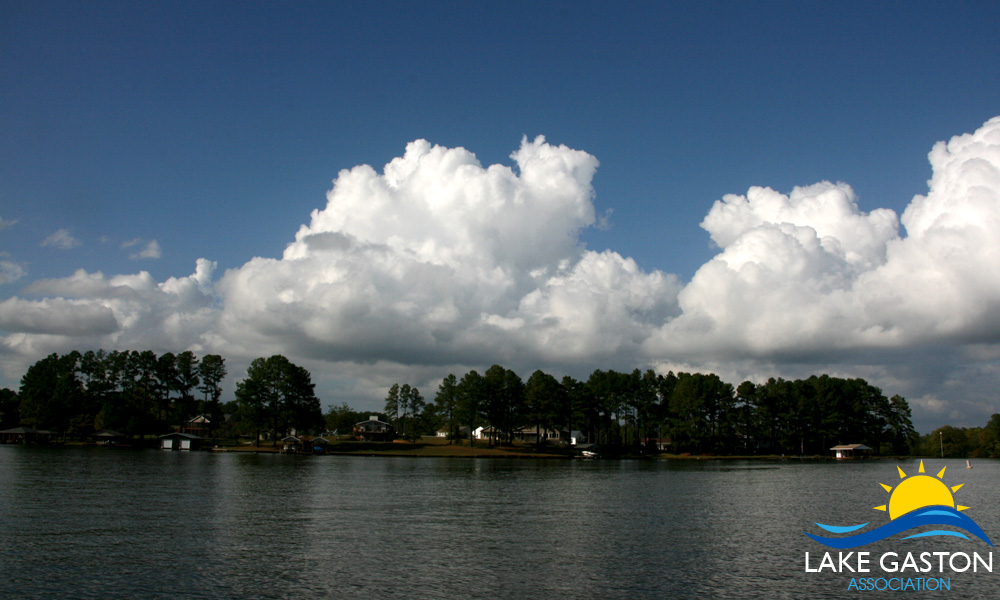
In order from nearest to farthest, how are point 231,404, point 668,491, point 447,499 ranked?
point 447,499
point 668,491
point 231,404

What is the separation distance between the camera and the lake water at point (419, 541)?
2433 cm

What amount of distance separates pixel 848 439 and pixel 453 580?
173 meters

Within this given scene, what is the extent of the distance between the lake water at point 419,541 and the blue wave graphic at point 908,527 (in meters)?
0.98

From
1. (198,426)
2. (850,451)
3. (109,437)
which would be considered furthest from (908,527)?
(198,426)

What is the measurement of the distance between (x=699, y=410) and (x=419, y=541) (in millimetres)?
138244

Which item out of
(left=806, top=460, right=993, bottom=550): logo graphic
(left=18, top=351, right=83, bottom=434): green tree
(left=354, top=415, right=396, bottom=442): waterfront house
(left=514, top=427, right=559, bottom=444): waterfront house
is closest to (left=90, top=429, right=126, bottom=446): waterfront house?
(left=18, top=351, right=83, bottom=434): green tree

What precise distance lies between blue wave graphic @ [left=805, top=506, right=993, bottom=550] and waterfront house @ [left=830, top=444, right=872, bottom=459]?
12512cm

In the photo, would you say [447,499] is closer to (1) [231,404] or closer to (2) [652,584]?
(2) [652,584]

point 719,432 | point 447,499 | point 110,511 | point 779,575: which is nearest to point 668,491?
point 447,499

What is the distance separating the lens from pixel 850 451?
164 metres

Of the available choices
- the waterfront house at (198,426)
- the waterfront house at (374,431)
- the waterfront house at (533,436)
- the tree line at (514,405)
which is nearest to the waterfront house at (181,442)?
the tree line at (514,405)

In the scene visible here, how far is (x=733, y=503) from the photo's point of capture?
171 feet

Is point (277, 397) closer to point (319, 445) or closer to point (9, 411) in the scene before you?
point (319, 445)

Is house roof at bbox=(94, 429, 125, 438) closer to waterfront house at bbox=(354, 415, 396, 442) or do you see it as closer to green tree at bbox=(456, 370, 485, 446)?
waterfront house at bbox=(354, 415, 396, 442)
